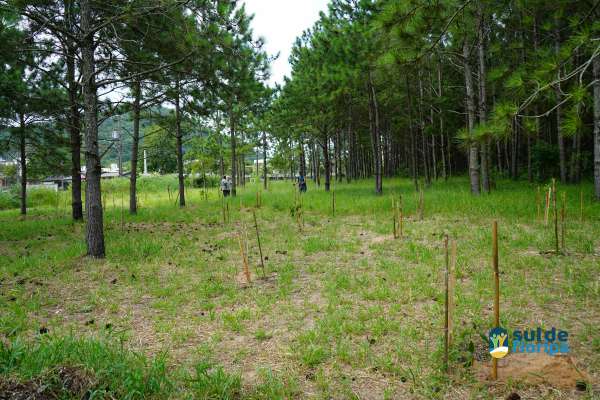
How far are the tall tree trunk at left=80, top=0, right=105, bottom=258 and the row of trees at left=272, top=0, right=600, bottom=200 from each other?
17.6 ft

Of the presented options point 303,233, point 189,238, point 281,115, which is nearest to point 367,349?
point 303,233

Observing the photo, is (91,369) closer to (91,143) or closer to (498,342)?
(498,342)

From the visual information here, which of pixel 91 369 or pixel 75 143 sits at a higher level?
pixel 75 143

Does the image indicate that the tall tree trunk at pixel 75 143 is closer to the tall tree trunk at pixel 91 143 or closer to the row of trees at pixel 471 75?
the tall tree trunk at pixel 91 143

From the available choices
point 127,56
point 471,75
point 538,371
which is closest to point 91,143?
point 127,56

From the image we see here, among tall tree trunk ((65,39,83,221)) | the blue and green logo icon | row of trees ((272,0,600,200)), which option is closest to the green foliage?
the blue and green logo icon

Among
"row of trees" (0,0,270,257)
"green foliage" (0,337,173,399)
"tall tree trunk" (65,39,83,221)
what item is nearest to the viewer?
"green foliage" (0,337,173,399)

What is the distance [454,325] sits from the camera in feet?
11.8

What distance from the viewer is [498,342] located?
8.62 feet

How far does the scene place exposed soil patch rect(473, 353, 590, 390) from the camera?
8.43 ft

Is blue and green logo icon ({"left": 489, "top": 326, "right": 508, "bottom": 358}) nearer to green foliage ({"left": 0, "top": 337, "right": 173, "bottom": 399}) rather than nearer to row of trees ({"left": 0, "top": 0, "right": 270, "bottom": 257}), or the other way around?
green foliage ({"left": 0, "top": 337, "right": 173, "bottom": 399})

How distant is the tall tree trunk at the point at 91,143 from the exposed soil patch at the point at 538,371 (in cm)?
680

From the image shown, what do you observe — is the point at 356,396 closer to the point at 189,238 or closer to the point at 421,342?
the point at 421,342

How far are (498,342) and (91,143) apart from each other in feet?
23.9
